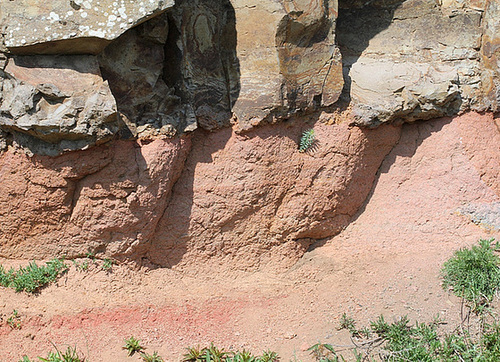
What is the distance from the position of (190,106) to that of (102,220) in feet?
3.84

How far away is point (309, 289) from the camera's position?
4.80 m

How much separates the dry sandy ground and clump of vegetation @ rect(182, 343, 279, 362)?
103 mm

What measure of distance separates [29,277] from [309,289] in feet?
7.69

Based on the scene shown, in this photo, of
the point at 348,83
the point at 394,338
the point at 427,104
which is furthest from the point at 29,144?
the point at 427,104

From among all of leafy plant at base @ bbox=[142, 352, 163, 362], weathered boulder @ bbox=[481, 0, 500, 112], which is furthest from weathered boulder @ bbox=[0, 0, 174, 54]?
weathered boulder @ bbox=[481, 0, 500, 112]

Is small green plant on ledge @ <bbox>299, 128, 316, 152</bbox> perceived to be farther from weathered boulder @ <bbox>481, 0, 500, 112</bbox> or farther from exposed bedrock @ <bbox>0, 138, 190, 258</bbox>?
weathered boulder @ <bbox>481, 0, 500, 112</bbox>

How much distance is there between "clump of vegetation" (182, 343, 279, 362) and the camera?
4.06 m

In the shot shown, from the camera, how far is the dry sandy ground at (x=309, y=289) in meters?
4.24

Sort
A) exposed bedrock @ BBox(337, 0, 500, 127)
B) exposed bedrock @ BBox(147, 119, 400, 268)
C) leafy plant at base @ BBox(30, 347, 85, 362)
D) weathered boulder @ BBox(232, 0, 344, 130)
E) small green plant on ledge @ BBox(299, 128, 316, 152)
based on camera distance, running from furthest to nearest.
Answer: exposed bedrock @ BBox(337, 0, 500, 127) → small green plant on ledge @ BBox(299, 128, 316, 152) → exposed bedrock @ BBox(147, 119, 400, 268) → weathered boulder @ BBox(232, 0, 344, 130) → leafy plant at base @ BBox(30, 347, 85, 362)

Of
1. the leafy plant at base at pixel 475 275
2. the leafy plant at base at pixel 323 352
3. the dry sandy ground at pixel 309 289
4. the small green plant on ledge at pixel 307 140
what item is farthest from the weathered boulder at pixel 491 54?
the leafy plant at base at pixel 323 352

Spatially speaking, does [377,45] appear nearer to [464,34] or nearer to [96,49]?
[464,34]

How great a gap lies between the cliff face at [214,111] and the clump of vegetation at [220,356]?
937 millimetres

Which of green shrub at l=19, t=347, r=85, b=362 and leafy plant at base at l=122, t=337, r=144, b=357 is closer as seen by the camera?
green shrub at l=19, t=347, r=85, b=362

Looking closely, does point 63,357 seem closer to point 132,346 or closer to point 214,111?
point 132,346
